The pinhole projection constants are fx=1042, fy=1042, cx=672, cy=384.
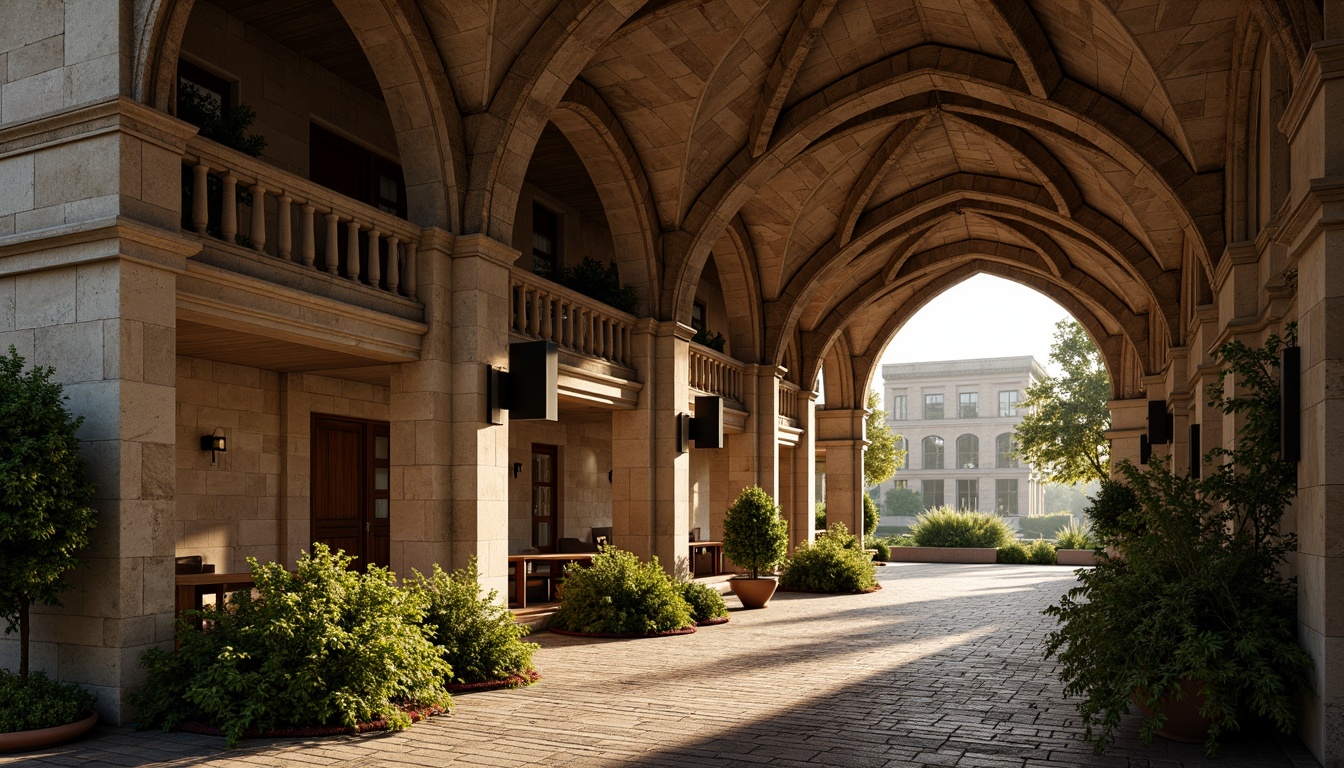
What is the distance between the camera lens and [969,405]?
62500 millimetres

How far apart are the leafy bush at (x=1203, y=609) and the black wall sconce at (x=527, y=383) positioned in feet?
17.5

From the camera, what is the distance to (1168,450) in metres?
19.6

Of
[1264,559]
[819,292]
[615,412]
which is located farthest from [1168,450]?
[1264,559]

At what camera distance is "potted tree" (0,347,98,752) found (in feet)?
20.6

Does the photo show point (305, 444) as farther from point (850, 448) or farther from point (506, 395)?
point (850, 448)

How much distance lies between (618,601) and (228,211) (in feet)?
19.9

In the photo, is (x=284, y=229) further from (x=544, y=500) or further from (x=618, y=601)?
(x=544, y=500)

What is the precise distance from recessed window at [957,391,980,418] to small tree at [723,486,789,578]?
163 ft

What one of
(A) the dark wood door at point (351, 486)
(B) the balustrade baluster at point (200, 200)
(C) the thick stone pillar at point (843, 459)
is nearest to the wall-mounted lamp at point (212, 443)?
(A) the dark wood door at point (351, 486)

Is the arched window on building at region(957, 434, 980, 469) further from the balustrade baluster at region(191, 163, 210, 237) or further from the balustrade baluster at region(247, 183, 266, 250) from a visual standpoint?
the balustrade baluster at region(191, 163, 210, 237)

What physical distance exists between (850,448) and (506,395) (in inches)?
656

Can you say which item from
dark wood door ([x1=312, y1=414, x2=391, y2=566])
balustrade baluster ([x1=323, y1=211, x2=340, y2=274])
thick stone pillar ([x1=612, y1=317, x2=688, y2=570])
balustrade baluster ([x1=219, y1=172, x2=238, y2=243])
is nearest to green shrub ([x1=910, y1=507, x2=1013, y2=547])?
thick stone pillar ([x1=612, y1=317, x2=688, y2=570])

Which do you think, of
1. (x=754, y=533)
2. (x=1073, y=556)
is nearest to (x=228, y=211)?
(x=754, y=533)

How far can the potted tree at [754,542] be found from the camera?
49.9 ft
